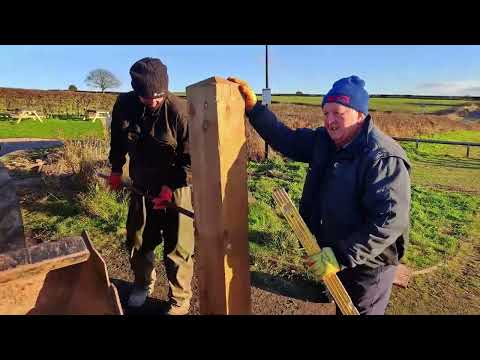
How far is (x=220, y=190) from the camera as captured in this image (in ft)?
4.87

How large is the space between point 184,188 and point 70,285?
117 centimetres

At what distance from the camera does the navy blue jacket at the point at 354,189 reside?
5.88 ft

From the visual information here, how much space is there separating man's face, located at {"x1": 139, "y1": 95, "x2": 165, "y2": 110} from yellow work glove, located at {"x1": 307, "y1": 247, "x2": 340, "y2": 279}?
65.7 inches

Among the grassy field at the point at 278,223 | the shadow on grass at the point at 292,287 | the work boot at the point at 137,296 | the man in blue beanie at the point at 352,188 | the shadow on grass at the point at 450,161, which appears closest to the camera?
the man in blue beanie at the point at 352,188

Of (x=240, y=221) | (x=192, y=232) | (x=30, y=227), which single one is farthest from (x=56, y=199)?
(x=240, y=221)

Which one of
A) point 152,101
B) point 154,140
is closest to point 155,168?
point 154,140

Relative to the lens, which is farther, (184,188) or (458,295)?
(458,295)

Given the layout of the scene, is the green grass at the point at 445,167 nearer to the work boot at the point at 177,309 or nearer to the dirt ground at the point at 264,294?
the dirt ground at the point at 264,294

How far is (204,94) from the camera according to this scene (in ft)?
4.77

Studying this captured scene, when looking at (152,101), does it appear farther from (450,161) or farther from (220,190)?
(450,161)

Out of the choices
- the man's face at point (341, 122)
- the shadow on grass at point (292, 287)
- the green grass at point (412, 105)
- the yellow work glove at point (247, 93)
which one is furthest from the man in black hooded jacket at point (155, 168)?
the green grass at point (412, 105)

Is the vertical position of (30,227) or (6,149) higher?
(6,149)
